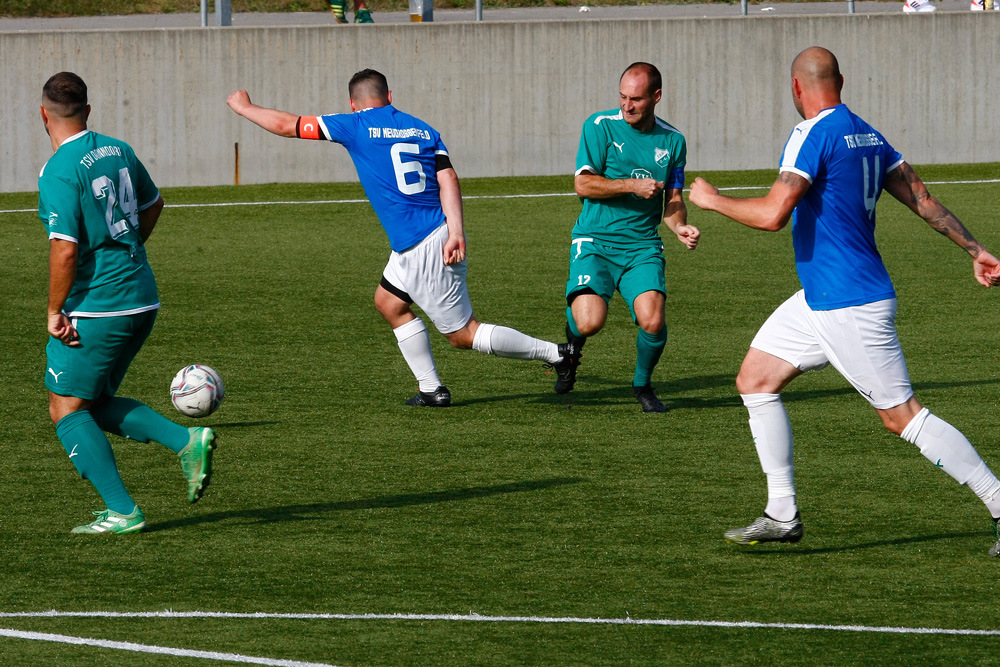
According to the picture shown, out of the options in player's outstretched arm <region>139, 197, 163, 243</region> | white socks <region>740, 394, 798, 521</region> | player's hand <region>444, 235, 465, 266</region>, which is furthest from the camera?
player's hand <region>444, 235, 465, 266</region>

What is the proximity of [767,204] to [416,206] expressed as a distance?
3.36m

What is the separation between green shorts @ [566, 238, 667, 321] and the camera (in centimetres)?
876

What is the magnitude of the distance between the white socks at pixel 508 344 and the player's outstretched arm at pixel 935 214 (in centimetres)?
313

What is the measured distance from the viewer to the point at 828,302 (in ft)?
18.9

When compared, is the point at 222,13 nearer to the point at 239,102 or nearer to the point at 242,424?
the point at 242,424

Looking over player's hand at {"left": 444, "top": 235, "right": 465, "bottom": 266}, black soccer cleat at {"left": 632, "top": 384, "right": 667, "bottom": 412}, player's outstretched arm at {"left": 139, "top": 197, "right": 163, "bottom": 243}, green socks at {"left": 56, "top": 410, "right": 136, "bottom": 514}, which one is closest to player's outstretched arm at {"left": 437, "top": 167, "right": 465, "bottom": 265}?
player's hand at {"left": 444, "top": 235, "right": 465, "bottom": 266}

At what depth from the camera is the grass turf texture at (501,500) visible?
5.13m

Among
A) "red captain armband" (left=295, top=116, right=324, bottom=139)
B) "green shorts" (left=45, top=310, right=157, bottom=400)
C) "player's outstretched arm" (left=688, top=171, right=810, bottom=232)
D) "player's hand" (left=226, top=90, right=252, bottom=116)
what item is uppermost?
"player's hand" (left=226, top=90, right=252, bottom=116)

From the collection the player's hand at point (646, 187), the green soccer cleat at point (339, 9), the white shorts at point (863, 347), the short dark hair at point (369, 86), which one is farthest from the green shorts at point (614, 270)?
the green soccer cleat at point (339, 9)

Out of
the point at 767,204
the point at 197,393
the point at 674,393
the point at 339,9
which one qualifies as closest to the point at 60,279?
the point at 197,393

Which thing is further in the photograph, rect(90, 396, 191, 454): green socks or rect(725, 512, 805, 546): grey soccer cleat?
rect(90, 396, 191, 454): green socks

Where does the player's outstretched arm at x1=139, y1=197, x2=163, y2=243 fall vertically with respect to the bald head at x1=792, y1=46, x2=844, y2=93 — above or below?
below

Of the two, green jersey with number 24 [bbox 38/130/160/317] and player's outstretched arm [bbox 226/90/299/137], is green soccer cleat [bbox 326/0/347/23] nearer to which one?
player's outstretched arm [bbox 226/90/299/137]

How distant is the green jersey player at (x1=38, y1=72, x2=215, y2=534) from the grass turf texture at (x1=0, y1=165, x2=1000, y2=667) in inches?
13.8
